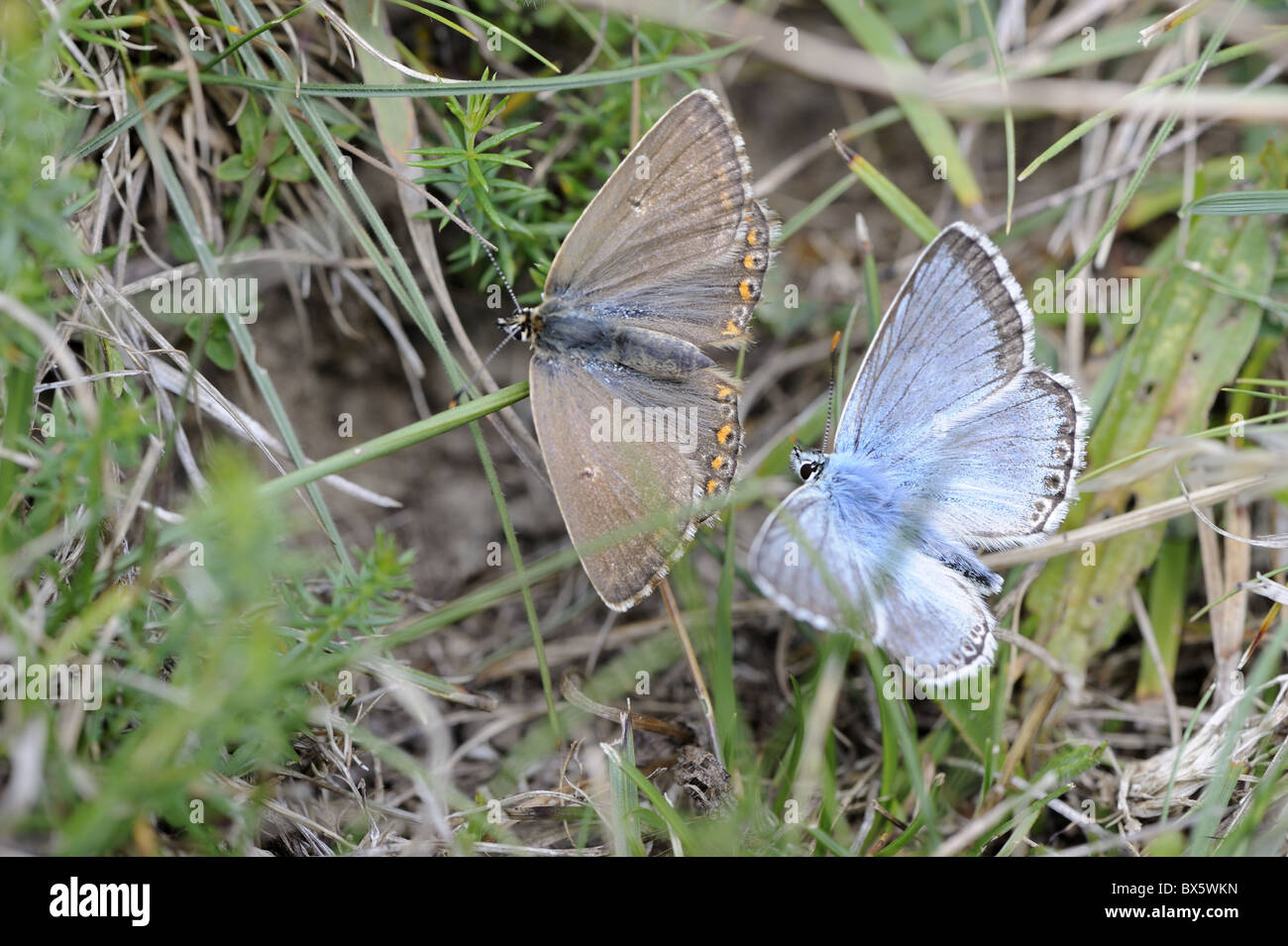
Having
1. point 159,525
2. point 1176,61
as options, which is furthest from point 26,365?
point 1176,61

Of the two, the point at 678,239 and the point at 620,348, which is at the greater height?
the point at 678,239

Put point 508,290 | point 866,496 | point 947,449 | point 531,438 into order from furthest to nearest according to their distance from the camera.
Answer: point 531,438, point 508,290, point 947,449, point 866,496

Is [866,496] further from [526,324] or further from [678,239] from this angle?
[526,324]

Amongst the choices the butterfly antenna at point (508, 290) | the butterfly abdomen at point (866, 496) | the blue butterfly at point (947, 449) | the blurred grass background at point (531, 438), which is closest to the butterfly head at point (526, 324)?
the butterfly antenna at point (508, 290)

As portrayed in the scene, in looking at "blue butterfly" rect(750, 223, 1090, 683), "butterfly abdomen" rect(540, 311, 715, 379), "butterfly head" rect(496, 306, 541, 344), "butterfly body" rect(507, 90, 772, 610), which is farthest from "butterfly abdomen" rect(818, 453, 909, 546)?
"butterfly head" rect(496, 306, 541, 344)

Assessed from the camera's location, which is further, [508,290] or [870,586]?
[508,290]

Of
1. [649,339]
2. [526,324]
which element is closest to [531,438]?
[526,324]

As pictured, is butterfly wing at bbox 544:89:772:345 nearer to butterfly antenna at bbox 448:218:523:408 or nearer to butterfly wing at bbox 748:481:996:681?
butterfly antenna at bbox 448:218:523:408

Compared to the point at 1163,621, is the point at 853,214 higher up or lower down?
Result: higher up
